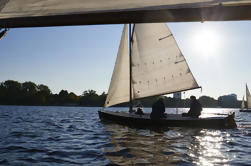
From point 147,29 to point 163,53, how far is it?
104 inches

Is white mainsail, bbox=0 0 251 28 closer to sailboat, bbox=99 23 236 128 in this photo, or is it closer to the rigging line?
the rigging line

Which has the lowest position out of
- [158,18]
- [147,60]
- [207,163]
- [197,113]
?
[207,163]

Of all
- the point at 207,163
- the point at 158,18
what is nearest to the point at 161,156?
the point at 207,163

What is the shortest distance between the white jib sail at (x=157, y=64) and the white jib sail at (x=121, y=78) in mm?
1643

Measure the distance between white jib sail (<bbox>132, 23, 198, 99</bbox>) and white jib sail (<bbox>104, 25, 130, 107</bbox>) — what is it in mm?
1643

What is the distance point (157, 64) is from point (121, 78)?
415 centimetres

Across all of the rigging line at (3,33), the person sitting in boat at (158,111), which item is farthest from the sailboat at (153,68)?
the rigging line at (3,33)

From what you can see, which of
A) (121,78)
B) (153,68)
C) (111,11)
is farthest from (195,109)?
(111,11)

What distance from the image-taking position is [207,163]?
6.26 m

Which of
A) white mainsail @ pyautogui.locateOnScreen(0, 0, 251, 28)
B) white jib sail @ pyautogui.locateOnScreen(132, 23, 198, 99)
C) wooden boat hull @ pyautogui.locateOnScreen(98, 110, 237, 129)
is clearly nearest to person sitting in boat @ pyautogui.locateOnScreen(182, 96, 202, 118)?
wooden boat hull @ pyautogui.locateOnScreen(98, 110, 237, 129)

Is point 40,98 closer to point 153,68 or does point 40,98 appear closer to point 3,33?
point 153,68

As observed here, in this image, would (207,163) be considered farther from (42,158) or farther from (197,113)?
(197,113)

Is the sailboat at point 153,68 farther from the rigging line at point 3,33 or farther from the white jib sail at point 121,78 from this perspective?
the rigging line at point 3,33

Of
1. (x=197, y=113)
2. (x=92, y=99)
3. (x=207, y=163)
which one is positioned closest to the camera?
(x=207, y=163)
